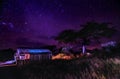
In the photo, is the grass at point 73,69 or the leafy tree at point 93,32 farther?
the leafy tree at point 93,32

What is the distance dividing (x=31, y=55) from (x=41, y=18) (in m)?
0.92

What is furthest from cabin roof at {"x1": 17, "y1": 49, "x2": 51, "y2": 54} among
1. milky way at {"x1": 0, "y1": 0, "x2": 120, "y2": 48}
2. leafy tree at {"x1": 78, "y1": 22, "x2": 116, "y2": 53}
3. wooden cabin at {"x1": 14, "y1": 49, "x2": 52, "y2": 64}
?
leafy tree at {"x1": 78, "y1": 22, "x2": 116, "y2": 53}

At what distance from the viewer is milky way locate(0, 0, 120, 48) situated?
17.2ft

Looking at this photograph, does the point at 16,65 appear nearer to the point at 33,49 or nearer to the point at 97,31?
the point at 33,49

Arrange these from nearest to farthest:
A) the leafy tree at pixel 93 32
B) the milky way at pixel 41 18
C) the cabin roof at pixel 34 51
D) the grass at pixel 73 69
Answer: the grass at pixel 73 69
the cabin roof at pixel 34 51
the milky way at pixel 41 18
the leafy tree at pixel 93 32

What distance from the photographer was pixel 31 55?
522 centimetres

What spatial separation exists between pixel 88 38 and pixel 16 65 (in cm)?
179

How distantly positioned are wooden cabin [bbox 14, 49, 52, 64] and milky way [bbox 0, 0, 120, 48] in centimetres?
16

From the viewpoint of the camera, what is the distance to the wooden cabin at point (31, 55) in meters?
5.10

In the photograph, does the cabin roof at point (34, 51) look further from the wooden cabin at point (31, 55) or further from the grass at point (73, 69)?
the grass at point (73, 69)

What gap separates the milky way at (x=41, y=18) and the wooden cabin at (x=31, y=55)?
0.16 m

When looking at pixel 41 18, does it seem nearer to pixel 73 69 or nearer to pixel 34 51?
pixel 34 51

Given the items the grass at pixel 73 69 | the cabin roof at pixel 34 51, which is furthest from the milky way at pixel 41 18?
the grass at pixel 73 69

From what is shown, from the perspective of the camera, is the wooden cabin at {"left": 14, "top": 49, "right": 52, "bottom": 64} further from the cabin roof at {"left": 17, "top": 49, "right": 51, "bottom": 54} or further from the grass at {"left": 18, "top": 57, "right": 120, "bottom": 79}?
the grass at {"left": 18, "top": 57, "right": 120, "bottom": 79}
